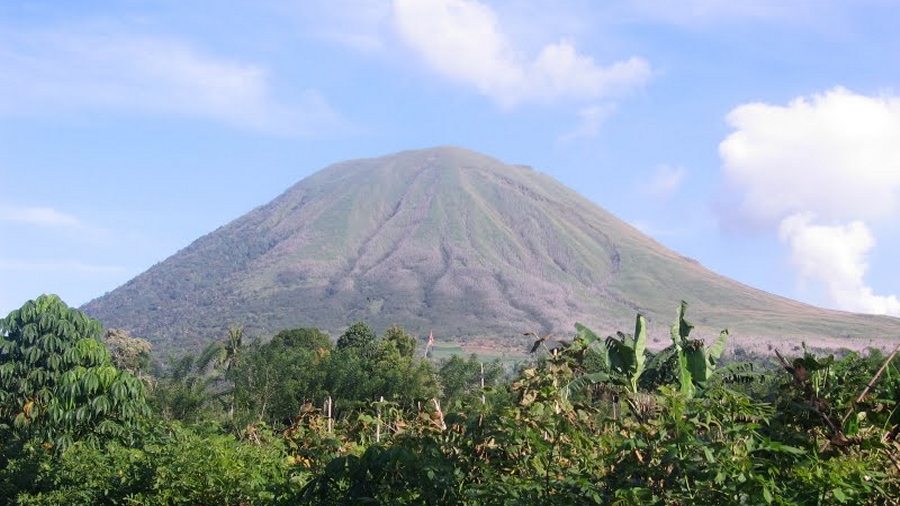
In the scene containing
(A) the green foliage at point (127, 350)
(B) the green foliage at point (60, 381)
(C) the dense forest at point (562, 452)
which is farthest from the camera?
(A) the green foliage at point (127, 350)

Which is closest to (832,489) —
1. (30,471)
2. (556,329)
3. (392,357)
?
(30,471)

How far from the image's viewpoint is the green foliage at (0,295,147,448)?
10.0 meters

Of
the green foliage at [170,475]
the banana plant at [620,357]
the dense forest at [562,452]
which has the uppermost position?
the banana plant at [620,357]

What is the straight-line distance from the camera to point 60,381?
10469 mm

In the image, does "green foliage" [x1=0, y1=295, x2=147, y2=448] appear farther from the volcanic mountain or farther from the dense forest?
the volcanic mountain

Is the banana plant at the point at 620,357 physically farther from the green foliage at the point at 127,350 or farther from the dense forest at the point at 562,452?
the green foliage at the point at 127,350

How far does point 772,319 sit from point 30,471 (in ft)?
507

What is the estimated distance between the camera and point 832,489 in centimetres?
247

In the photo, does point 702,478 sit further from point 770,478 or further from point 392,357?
point 392,357

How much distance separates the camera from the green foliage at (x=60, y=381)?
10.0 meters

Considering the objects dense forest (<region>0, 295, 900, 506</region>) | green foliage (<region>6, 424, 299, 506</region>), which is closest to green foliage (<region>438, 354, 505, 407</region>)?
green foliage (<region>6, 424, 299, 506</region>)

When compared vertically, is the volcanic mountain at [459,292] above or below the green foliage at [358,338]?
above

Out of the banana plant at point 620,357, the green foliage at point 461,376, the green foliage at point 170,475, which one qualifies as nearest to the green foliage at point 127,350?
the green foliage at point 461,376

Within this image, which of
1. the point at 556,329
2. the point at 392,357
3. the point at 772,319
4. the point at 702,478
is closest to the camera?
the point at 702,478
